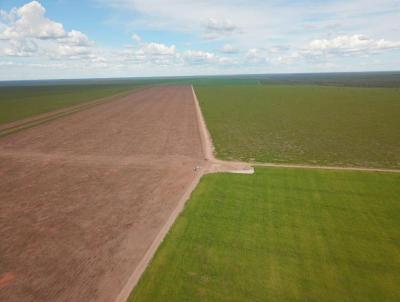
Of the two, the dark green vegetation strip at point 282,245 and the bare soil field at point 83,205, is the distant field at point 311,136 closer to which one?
the bare soil field at point 83,205

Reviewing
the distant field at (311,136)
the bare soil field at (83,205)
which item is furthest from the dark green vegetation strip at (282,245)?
the distant field at (311,136)

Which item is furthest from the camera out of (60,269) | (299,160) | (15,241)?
(299,160)

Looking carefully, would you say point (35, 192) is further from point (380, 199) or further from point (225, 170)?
point (380, 199)

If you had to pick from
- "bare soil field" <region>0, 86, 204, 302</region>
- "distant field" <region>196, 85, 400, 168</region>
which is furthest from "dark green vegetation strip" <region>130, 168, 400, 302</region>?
"distant field" <region>196, 85, 400, 168</region>

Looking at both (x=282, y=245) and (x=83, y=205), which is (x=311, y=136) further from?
(x=83, y=205)

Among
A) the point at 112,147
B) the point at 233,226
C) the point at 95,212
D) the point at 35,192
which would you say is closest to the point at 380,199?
the point at 233,226

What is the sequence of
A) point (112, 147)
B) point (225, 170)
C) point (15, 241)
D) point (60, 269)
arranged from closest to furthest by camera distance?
point (60, 269), point (15, 241), point (225, 170), point (112, 147)
